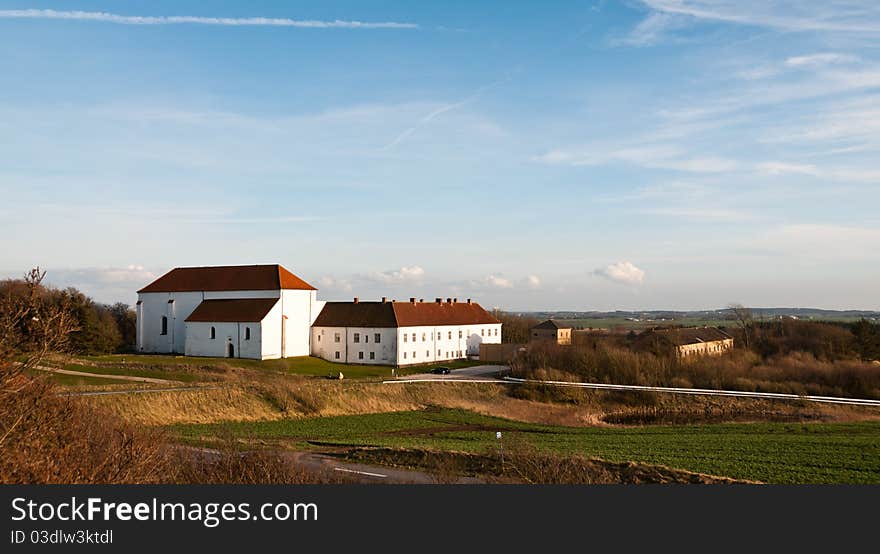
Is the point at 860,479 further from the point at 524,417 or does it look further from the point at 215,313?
the point at 215,313

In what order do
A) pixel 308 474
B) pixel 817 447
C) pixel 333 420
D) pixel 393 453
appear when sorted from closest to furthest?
1. pixel 308 474
2. pixel 393 453
3. pixel 817 447
4. pixel 333 420

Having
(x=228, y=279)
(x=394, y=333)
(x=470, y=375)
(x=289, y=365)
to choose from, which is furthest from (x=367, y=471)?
(x=228, y=279)

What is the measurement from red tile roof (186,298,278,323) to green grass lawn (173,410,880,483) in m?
29.4

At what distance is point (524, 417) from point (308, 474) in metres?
33.1

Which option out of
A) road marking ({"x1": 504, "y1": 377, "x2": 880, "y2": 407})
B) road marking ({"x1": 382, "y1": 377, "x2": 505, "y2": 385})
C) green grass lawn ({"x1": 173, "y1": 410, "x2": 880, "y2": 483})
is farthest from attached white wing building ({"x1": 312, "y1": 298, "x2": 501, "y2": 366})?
green grass lawn ({"x1": 173, "y1": 410, "x2": 880, "y2": 483})

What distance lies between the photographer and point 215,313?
2795 inches

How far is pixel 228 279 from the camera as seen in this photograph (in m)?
75.9

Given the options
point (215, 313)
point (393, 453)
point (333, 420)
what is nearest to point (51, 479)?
point (393, 453)

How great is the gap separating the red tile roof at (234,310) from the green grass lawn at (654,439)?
29394mm

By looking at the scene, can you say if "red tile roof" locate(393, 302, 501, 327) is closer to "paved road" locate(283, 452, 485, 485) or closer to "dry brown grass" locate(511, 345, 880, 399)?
"dry brown grass" locate(511, 345, 880, 399)

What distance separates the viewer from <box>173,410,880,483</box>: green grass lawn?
22.0 meters

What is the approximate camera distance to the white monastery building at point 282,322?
69000 mm

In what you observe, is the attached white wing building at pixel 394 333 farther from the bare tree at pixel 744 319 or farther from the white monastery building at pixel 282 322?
the bare tree at pixel 744 319

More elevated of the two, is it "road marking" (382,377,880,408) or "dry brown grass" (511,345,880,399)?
"dry brown grass" (511,345,880,399)
